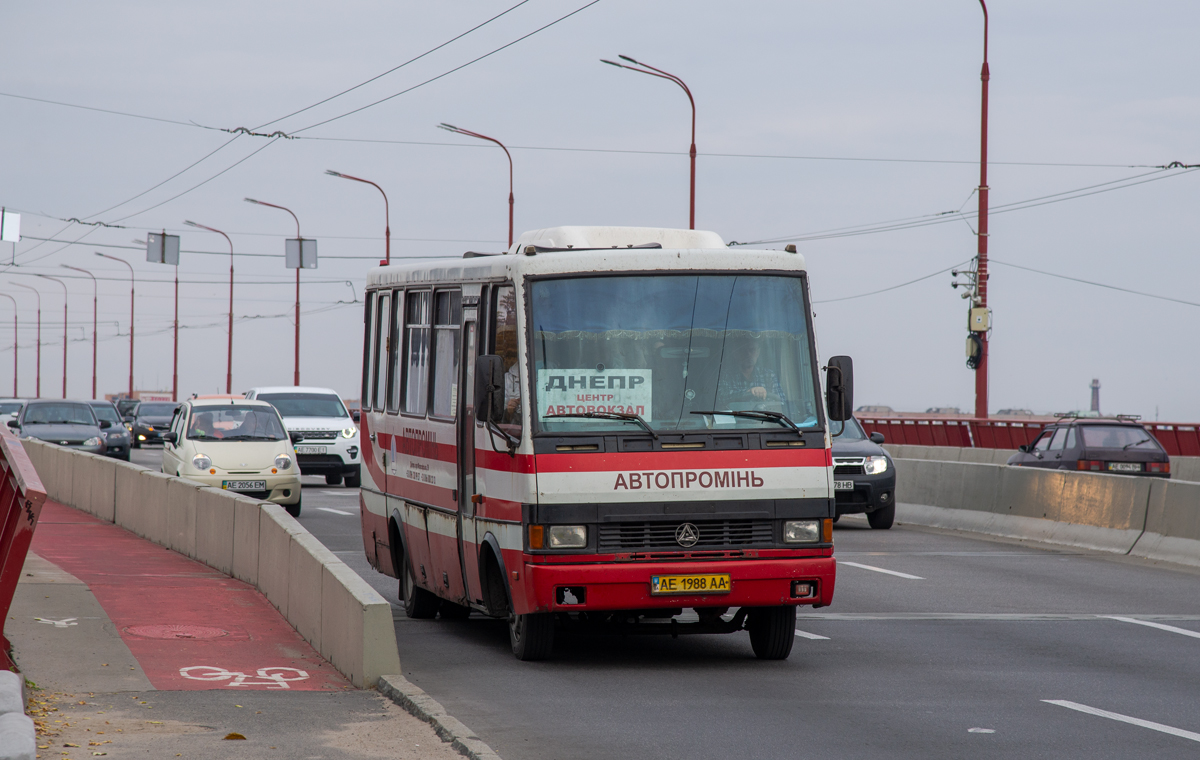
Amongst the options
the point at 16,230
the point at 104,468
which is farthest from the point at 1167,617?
the point at 16,230

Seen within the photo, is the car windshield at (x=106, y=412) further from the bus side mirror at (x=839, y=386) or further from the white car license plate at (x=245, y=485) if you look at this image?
the bus side mirror at (x=839, y=386)

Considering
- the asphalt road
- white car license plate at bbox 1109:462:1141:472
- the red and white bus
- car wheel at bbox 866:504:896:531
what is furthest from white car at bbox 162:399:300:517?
the red and white bus

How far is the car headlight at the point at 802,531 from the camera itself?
10.5 m

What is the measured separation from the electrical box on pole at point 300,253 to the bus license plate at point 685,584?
4639 centimetres

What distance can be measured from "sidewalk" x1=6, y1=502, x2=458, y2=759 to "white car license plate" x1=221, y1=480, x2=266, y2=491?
333 inches

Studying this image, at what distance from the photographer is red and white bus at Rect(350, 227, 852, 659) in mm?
10203

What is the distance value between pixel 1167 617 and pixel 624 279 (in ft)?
19.4

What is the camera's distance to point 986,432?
1607 inches

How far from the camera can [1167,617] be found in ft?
44.5

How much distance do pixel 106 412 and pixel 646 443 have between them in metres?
34.8

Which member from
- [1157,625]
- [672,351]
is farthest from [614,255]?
[1157,625]

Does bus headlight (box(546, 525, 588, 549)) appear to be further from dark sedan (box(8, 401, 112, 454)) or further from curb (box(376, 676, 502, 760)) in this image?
dark sedan (box(8, 401, 112, 454))

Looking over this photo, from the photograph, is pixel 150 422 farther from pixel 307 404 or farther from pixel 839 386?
pixel 839 386

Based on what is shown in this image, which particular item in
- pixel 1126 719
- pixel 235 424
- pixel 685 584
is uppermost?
pixel 235 424
